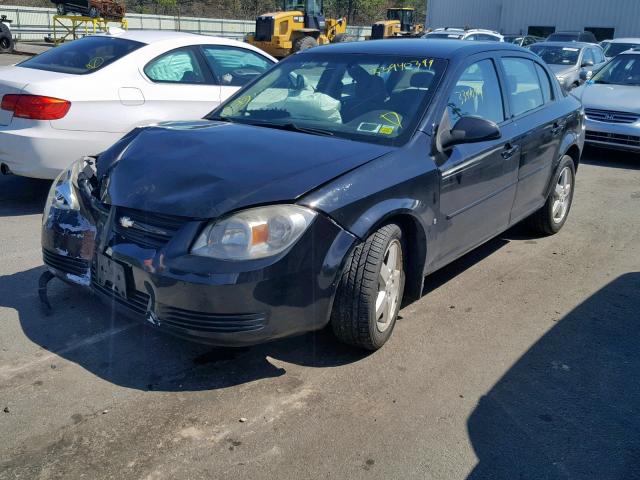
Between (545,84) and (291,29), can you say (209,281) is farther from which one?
(291,29)

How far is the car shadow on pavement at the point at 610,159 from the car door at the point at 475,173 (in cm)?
567

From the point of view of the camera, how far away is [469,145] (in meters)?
4.22

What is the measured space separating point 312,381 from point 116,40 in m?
4.51

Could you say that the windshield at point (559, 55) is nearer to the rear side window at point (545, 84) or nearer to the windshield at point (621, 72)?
the windshield at point (621, 72)

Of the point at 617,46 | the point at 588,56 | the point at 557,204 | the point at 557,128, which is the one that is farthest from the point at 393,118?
the point at 617,46

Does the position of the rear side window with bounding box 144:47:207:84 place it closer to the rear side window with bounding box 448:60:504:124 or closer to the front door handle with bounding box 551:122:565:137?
the rear side window with bounding box 448:60:504:124

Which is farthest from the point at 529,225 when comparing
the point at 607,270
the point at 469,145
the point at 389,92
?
the point at 389,92

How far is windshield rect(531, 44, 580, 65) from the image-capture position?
14.5 m

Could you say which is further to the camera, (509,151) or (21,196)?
(21,196)

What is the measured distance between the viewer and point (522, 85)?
5.16 meters

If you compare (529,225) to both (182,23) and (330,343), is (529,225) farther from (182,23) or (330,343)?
(182,23)

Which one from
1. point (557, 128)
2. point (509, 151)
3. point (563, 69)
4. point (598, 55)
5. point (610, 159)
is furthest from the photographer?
point (598, 55)

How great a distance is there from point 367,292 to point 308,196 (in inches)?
23.1

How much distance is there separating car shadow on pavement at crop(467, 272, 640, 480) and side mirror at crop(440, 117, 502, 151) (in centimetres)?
127
